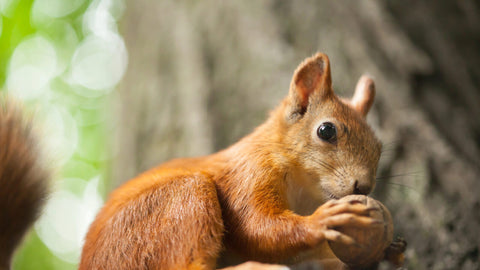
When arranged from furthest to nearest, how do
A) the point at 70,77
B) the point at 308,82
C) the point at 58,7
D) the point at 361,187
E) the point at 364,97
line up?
the point at 70,77 < the point at 58,7 < the point at 364,97 < the point at 308,82 < the point at 361,187

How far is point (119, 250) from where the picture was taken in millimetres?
1203

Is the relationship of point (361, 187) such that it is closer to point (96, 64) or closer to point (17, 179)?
point (17, 179)

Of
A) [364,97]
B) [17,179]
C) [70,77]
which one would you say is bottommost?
[17,179]

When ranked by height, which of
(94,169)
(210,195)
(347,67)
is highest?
(347,67)

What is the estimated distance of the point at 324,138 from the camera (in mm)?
1379

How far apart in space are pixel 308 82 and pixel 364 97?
36 centimetres

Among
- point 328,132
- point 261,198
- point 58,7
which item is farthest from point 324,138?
point 58,7

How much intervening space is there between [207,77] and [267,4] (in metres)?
0.72

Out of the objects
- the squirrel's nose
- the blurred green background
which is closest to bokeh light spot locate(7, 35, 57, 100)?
the blurred green background

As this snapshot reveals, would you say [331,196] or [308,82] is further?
[308,82]

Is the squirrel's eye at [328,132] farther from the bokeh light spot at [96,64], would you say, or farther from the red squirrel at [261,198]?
the bokeh light spot at [96,64]

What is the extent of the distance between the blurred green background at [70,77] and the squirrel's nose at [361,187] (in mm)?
3211

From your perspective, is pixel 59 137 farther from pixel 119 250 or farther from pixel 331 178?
pixel 331 178

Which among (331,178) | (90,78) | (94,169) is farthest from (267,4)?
(94,169)
